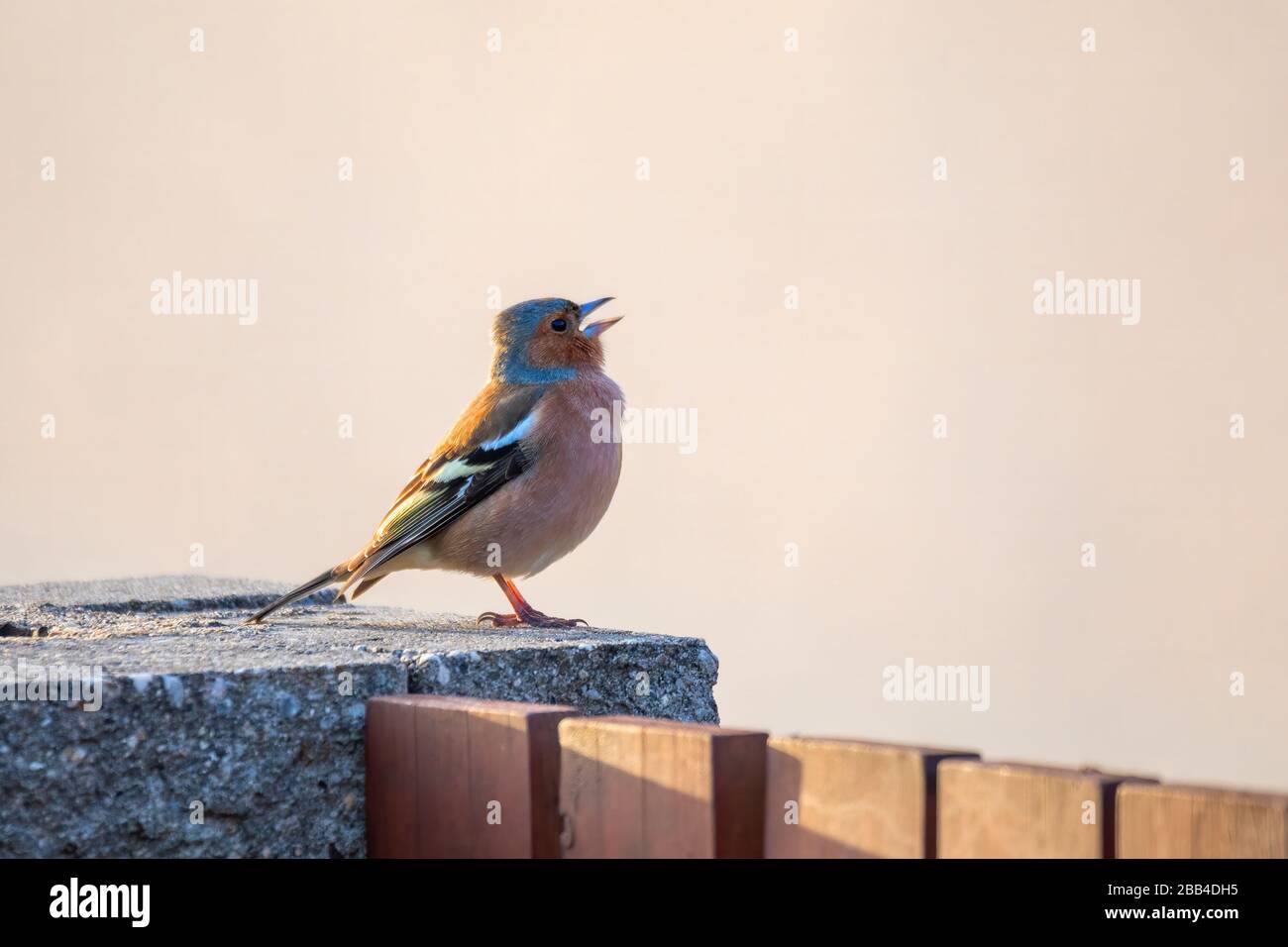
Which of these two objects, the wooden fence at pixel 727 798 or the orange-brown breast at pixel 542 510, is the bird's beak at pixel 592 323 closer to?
the orange-brown breast at pixel 542 510

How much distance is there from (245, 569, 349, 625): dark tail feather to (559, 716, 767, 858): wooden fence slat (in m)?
1.94

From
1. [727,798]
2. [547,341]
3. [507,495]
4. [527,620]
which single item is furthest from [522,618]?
[727,798]

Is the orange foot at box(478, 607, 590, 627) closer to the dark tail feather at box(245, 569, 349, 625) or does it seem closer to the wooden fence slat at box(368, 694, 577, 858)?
the dark tail feather at box(245, 569, 349, 625)

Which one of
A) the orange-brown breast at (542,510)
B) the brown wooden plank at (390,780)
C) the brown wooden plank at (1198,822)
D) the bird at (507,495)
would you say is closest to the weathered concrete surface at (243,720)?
the brown wooden plank at (390,780)

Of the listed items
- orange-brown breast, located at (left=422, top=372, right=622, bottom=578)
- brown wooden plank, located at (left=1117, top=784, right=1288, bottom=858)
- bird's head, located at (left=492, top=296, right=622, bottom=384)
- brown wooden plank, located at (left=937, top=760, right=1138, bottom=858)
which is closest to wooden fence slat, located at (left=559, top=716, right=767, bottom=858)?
brown wooden plank, located at (left=937, top=760, right=1138, bottom=858)

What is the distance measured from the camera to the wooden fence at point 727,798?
1952mm

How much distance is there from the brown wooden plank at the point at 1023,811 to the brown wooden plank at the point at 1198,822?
0.10ft

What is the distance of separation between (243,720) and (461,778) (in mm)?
444

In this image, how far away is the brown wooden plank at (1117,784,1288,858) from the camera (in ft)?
6.01

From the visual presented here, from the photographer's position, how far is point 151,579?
5.53 metres

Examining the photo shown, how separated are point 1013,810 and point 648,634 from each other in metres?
1.63

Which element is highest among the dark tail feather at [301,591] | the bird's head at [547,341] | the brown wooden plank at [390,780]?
the bird's head at [547,341]
